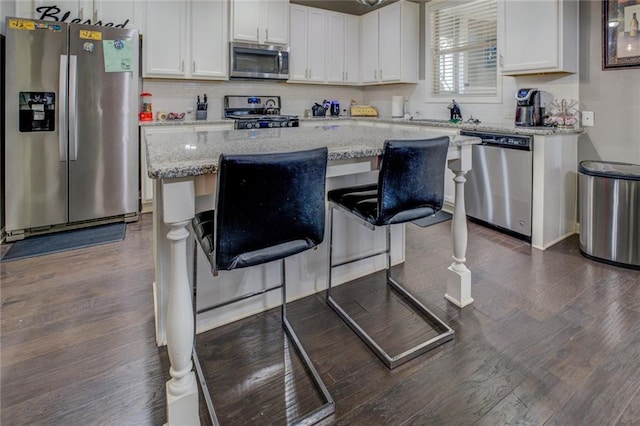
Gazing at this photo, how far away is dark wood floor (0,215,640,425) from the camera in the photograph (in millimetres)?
1404

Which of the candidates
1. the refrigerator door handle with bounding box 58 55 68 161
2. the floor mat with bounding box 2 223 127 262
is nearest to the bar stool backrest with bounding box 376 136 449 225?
the floor mat with bounding box 2 223 127 262

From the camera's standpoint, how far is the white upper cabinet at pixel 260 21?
167 inches

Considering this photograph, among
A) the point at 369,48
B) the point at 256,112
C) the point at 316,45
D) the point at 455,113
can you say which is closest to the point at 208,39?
the point at 256,112

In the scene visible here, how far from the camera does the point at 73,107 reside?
325 centimetres

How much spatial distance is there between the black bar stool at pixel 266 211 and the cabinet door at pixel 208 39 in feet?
10.8

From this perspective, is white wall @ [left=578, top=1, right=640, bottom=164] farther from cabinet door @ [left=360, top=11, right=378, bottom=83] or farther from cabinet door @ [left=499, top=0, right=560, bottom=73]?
cabinet door @ [left=360, top=11, right=378, bottom=83]

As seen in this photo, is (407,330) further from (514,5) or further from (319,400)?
(514,5)

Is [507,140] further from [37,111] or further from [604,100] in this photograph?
[37,111]

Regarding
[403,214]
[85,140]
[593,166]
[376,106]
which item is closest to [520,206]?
[593,166]

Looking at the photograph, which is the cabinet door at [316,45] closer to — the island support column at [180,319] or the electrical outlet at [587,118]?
the electrical outlet at [587,118]

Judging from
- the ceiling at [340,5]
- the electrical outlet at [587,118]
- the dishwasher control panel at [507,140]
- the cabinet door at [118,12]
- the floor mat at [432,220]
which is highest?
the ceiling at [340,5]

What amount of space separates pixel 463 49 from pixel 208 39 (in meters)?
2.82

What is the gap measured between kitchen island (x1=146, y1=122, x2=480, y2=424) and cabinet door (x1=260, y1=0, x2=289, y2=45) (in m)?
3.00

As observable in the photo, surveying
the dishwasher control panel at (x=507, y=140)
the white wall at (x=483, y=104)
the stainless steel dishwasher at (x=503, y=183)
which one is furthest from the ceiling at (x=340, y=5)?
the stainless steel dishwasher at (x=503, y=183)
